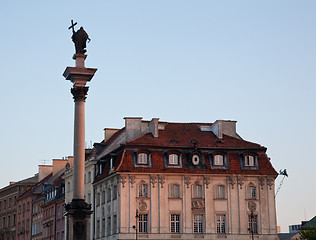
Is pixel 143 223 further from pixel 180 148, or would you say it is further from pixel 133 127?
pixel 133 127

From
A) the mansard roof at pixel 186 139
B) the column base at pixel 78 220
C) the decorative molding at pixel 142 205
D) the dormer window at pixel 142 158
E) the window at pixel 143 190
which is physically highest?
the mansard roof at pixel 186 139

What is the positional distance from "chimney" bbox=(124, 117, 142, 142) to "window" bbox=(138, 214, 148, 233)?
41.3ft

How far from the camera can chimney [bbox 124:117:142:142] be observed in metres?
88.0

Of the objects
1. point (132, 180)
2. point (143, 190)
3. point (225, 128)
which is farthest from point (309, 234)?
point (132, 180)

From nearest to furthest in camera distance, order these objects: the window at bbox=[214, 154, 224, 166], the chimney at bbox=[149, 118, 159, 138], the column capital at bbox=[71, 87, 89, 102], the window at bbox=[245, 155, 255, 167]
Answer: the column capital at bbox=[71, 87, 89, 102] < the window at bbox=[214, 154, 224, 166] < the window at bbox=[245, 155, 255, 167] < the chimney at bbox=[149, 118, 159, 138]

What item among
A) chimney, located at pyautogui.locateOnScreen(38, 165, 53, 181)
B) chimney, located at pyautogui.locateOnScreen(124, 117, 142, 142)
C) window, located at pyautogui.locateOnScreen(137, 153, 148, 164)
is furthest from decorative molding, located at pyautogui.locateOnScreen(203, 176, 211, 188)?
chimney, located at pyautogui.locateOnScreen(38, 165, 53, 181)

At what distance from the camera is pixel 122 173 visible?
257 ft

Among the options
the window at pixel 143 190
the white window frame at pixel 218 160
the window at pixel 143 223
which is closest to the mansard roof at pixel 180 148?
the white window frame at pixel 218 160

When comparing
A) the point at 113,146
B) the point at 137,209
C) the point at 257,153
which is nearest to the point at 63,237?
the point at 113,146

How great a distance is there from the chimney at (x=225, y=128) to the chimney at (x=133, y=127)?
31.4ft

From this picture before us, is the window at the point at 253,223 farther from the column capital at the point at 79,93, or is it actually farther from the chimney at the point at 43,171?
the chimney at the point at 43,171

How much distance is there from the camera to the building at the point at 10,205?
12712cm

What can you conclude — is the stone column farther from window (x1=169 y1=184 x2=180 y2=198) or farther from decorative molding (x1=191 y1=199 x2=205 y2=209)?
decorative molding (x1=191 y1=199 x2=205 y2=209)

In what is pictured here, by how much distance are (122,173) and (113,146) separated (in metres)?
11.1
